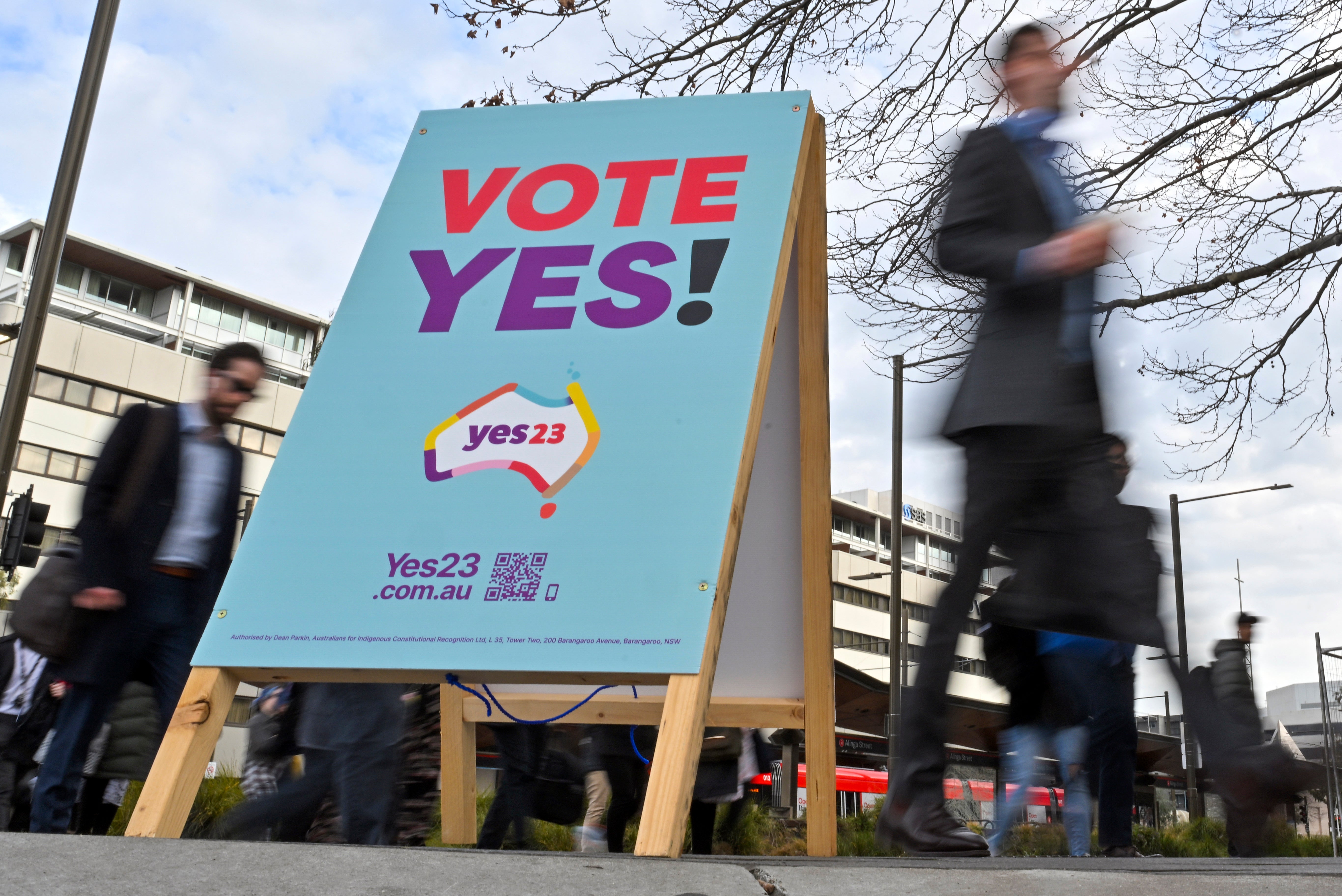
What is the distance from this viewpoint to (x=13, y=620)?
12.0 ft

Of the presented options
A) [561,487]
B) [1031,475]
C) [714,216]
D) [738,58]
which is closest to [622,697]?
[561,487]

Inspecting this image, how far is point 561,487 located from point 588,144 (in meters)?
1.33

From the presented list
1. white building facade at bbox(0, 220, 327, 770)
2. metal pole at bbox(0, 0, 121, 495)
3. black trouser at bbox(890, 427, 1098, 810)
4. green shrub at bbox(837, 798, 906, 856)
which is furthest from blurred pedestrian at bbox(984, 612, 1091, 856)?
white building facade at bbox(0, 220, 327, 770)

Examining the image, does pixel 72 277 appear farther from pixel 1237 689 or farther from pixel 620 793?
pixel 1237 689

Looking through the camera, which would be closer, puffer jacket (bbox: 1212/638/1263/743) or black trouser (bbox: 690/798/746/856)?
puffer jacket (bbox: 1212/638/1263/743)

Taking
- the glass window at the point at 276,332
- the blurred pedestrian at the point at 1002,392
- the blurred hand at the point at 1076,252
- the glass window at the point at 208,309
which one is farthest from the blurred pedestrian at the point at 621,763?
the glass window at the point at 276,332

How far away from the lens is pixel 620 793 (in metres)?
5.33

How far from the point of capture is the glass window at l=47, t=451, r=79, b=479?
4056 centimetres

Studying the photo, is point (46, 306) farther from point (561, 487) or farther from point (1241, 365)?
point (1241, 365)

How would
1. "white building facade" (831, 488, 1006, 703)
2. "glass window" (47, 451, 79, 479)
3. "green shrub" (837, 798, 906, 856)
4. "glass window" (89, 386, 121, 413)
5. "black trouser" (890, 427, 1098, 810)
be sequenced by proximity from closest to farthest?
"black trouser" (890, 427, 1098, 810) → "green shrub" (837, 798, 906, 856) → "glass window" (47, 451, 79, 479) → "glass window" (89, 386, 121, 413) → "white building facade" (831, 488, 1006, 703)

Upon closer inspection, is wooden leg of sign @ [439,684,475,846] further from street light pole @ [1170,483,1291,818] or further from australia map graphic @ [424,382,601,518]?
street light pole @ [1170,483,1291,818]

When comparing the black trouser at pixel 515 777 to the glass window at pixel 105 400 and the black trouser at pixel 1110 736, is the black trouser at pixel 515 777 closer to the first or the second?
the black trouser at pixel 1110 736

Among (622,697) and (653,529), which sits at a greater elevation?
(653,529)

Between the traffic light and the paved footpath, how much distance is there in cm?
915
